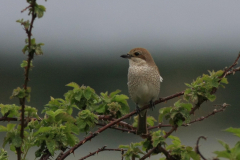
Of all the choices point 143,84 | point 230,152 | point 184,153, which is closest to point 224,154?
point 230,152

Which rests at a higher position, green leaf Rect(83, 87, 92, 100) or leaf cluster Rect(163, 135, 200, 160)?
green leaf Rect(83, 87, 92, 100)

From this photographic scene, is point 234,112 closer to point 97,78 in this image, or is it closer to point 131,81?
point 97,78

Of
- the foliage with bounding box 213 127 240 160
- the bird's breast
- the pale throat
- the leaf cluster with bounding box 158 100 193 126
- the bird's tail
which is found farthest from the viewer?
the pale throat

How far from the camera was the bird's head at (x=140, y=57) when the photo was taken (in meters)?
5.01

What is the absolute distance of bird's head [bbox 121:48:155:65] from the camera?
501 cm

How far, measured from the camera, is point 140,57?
5.08m

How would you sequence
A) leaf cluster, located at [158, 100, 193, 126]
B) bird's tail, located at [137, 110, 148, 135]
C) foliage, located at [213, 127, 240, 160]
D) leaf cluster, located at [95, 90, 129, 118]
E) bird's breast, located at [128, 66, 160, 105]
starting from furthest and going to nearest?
bird's breast, located at [128, 66, 160, 105] < leaf cluster, located at [95, 90, 129, 118] < bird's tail, located at [137, 110, 148, 135] < leaf cluster, located at [158, 100, 193, 126] < foliage, located at [213, 127, 240, 160]

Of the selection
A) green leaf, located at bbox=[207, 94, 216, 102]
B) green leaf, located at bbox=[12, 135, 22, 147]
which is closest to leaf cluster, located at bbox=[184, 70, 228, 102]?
green leaf, located at bbox=[207, 94, 216, 102]

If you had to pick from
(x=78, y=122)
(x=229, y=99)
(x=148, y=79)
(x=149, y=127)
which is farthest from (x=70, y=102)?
(x=229, y=99)

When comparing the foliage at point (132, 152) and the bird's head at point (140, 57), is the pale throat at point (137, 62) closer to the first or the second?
the bird's head at point (140, 57)

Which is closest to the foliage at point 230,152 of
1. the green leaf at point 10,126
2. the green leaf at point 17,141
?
the green leaf at point 17,141

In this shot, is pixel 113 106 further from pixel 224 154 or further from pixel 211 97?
pixel 224 154

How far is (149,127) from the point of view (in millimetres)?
2701

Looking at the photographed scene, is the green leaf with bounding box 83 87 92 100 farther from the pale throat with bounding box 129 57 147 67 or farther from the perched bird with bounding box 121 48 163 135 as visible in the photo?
the pale throat with bounding box 129 57 147 67
